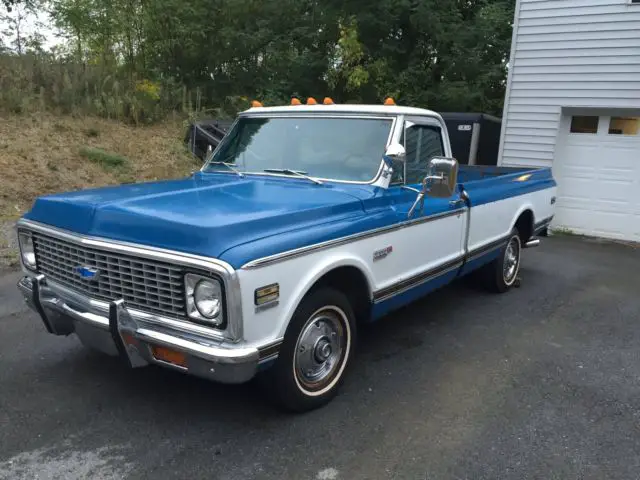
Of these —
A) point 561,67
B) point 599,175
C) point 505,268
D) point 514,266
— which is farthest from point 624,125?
point 505,268

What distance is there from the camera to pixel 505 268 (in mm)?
6109

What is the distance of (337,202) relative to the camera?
3.52 meters

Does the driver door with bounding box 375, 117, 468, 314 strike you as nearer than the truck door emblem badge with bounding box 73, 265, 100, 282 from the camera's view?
No

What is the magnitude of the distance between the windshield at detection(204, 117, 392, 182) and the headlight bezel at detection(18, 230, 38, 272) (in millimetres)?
1541

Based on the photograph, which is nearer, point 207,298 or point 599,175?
→ point 207,298

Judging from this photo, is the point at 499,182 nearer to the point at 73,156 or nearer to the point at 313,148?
the point at 313,148

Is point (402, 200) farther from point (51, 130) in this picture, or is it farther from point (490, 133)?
point (51, 130)

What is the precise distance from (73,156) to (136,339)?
7.96m

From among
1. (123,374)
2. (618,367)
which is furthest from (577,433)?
(123,374)

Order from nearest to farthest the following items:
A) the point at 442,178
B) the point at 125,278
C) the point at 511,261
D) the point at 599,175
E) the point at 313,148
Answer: the point at 125,278 → the point at 442,178 → the point at 313,148 → the point at 511,261 → the point at 599,175

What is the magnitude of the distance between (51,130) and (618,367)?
10.1 m

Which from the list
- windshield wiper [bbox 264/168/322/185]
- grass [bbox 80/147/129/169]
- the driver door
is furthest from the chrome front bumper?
grass [bbox 80/147/129/169]

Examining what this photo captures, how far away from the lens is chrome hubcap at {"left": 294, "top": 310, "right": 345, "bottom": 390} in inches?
131

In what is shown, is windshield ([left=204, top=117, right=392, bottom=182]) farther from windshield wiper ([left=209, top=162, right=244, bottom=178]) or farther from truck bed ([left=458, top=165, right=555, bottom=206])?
truck bed ([left=458, top=165, right=555, bottom=206])
